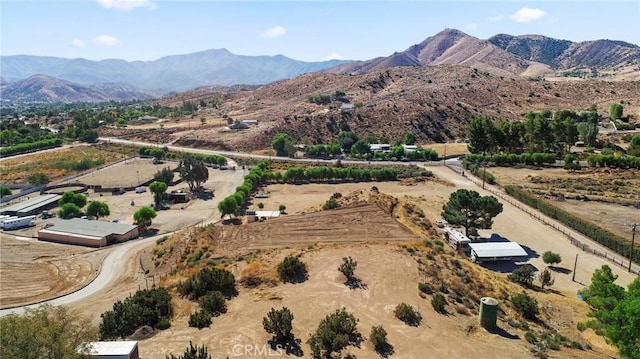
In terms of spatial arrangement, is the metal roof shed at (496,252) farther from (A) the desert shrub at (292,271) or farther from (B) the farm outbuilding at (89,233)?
(B) the farm outbuilding at (89,233)

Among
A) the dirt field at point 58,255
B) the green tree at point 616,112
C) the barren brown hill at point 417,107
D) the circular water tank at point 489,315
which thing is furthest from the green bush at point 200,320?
the green tree at point 616,112

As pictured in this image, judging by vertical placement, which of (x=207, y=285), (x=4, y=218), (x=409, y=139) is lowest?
(x=4, y=218)

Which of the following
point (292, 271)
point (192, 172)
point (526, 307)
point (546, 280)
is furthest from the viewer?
point (192, 172)

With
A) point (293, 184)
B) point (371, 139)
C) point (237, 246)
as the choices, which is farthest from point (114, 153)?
point (237, 246)

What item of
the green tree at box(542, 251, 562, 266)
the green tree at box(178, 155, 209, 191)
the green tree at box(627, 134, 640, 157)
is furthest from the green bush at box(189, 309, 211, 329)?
the green tree at box(627, 134, 640, 157)

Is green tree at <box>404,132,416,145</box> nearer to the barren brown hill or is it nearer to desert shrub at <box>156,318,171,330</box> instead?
the barren brown hill

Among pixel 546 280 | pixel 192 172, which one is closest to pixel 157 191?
pixel 192 172

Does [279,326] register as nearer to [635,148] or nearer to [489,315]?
[489,315]
